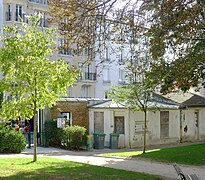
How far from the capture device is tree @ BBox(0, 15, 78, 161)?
13.9 meters

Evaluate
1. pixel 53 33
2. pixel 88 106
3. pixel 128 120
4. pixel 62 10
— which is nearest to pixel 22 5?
pixel 88 106

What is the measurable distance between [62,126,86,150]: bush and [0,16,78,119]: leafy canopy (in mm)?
8323

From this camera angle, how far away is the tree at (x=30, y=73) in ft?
45.5

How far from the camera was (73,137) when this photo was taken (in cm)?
2262

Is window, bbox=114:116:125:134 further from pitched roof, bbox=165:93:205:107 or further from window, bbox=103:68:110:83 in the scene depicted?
window, bbox=103:68:110:83

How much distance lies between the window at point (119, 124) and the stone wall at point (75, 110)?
99.4 inches

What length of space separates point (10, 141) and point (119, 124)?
880 centimetres

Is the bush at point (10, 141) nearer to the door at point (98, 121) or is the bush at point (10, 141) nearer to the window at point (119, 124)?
the door at point (98, 121)

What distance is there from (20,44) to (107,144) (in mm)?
13201

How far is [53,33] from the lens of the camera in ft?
48.1

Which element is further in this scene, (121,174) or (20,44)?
(20,44)

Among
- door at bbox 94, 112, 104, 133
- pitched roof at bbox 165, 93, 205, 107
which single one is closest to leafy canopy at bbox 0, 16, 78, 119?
door at bbox 94, 112, 104, 133

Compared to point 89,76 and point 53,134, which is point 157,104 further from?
point 89,76

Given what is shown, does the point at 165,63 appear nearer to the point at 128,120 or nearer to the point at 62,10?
the point at 62,10
